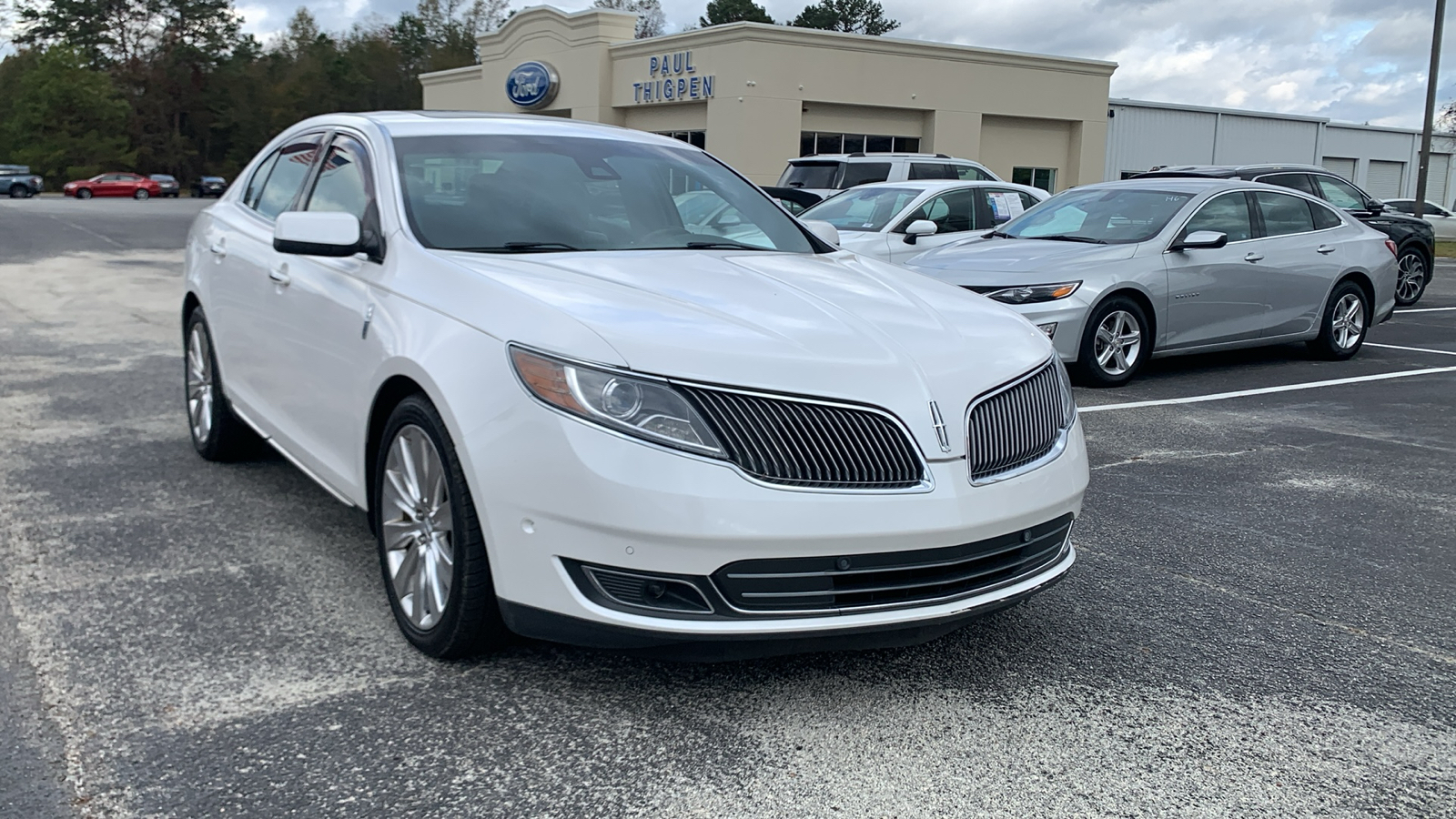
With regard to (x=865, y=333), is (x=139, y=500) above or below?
below

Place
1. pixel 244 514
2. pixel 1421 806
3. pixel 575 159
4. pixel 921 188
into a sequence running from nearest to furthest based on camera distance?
pixel 1421 806 → pixel 575 159 → pixel 244 514 → pixel 921 188

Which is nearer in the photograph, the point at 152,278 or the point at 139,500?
the point at 139,500

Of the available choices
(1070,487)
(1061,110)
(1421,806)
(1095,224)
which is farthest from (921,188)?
(1061,110)

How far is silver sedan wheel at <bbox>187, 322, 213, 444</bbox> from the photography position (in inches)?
231

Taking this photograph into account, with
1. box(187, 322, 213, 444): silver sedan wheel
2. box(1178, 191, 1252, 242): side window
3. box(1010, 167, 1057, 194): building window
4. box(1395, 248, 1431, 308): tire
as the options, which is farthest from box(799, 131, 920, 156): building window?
box(187, 322, 213, 444): silver sedan wheel

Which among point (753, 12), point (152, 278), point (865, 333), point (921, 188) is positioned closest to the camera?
point (865, 333)

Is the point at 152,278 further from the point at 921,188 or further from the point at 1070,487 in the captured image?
the point at 1070,487

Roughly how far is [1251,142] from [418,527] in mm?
47196

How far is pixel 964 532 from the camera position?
10.5ft

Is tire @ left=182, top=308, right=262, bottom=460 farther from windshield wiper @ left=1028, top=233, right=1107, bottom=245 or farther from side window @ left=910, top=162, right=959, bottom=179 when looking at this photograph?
side window @ left=910, top=162, right=959, bottom=179

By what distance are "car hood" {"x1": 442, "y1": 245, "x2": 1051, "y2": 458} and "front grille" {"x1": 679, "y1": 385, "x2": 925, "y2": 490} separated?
43 mm

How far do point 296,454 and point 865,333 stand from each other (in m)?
2.37

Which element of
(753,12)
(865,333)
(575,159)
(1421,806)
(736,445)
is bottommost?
(1421,806)

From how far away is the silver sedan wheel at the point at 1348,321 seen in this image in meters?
10.8
